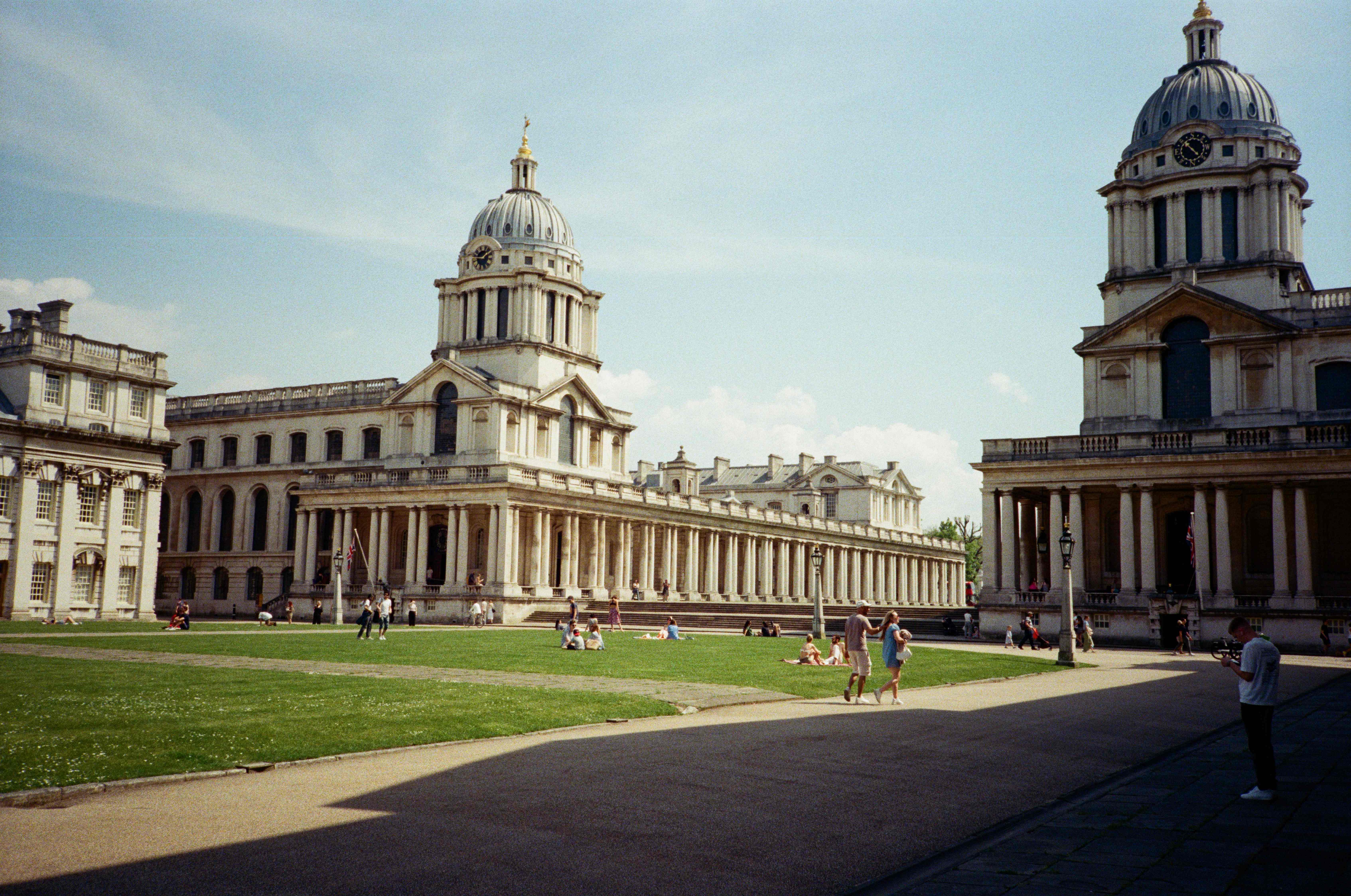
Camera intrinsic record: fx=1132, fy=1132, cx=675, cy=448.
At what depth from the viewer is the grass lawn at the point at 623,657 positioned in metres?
26.7

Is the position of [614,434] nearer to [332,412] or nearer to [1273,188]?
[332,412]

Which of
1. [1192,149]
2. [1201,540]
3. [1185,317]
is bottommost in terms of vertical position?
[1201,540]

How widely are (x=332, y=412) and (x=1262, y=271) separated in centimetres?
6244

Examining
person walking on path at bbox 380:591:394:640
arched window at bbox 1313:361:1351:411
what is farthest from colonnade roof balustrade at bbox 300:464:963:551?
arched window at bbox 1313:361:1351:411

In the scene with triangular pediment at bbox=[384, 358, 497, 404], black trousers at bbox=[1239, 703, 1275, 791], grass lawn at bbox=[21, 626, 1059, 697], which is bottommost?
grass lawn at bbox=[21, 626, 1059, 697]

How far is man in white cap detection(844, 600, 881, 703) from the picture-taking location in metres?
22.0

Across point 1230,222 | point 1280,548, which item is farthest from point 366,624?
point 1230,222

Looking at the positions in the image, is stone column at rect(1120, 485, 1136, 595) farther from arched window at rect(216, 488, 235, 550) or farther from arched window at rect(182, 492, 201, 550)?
arched window at rect(182, 492, 201, 550)

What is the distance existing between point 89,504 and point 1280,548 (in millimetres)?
57689

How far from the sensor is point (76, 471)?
57.1 meters

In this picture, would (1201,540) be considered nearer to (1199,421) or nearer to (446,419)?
(1199,421)

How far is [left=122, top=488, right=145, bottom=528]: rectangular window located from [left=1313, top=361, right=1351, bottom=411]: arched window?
6102 centimetres

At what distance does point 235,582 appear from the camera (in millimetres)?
84562

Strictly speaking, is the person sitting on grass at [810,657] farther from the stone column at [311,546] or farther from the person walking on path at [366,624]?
the stone column at [311,546]
